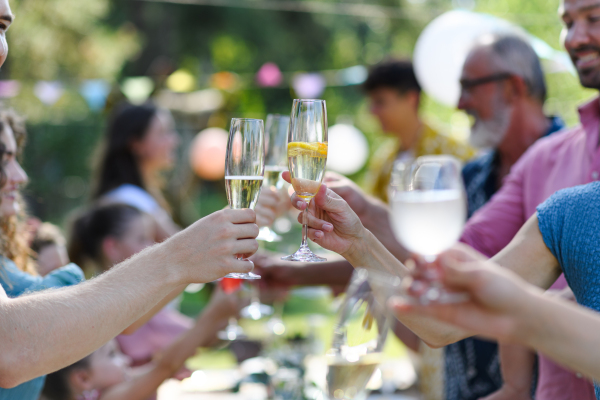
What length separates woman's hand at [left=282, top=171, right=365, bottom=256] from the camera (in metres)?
1.51

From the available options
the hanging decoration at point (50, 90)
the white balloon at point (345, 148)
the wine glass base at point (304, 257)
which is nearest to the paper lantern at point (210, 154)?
the white balloon at point (345, 148)

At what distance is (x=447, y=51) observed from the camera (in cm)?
440

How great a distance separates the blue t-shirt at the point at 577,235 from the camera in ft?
4.78

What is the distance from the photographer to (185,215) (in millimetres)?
9688

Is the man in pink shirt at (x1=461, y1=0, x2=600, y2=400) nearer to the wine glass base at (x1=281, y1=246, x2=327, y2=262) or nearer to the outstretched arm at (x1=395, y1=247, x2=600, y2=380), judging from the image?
the wine glass base at (x1=281, y1=246, x2=327, y2=262)

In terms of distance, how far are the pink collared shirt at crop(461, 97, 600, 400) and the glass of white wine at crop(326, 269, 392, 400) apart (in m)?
1.12

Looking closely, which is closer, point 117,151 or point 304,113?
point 304,113

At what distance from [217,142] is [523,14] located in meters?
4.95

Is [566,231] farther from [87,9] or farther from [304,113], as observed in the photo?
[87,9]

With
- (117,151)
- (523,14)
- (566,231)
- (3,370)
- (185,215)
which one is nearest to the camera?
(3,370)

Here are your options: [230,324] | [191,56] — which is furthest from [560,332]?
[191,56]

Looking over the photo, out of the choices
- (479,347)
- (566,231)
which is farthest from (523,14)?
(566,231)

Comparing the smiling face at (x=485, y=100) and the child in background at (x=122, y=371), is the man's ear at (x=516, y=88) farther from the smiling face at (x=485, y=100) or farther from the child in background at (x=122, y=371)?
the child in background at (x=122, y=371)

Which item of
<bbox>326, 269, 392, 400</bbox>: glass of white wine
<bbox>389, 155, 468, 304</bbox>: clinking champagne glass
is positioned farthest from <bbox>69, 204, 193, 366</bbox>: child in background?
<bbox>389, 155, 468, 304</bbox>: clinking champagne glass
